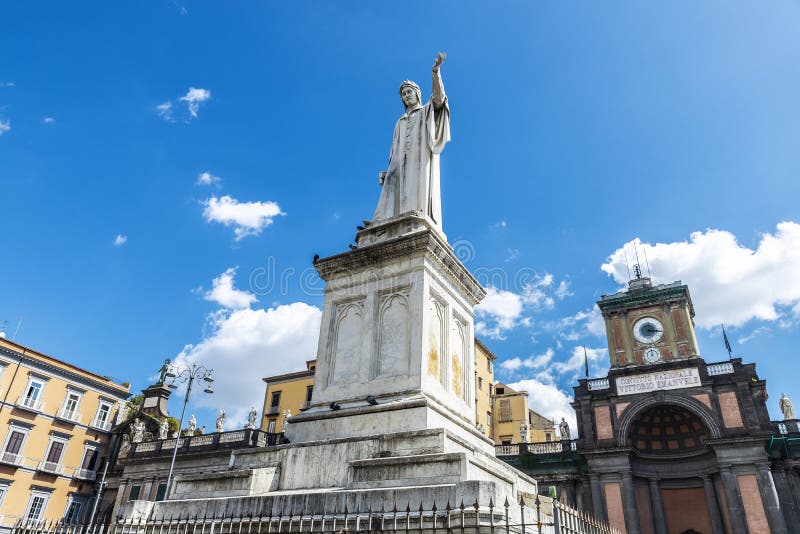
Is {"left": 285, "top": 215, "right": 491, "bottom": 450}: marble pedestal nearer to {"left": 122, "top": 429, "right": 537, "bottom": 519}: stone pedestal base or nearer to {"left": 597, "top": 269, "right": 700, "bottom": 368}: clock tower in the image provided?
{"left": 122, "top": 429, "right": 537, "bottom": 519}: stone pedestal base

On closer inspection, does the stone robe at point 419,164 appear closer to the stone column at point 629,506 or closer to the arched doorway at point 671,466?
the stone column at point 629,506

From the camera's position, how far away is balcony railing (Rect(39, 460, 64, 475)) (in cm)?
3703

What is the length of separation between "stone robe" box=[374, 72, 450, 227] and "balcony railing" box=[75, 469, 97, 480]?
39775mm

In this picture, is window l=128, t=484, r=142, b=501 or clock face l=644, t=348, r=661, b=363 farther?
window l=128, t=484, r=142, b=501

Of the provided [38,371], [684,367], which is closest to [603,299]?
[684,367]

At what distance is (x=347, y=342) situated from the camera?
855cm

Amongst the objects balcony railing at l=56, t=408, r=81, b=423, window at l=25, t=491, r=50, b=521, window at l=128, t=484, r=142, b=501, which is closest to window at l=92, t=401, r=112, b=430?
balcony railing at l=56, t=408, r=81, b=423

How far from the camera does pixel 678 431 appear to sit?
32.4 metres

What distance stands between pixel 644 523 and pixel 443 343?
2765 centimetres

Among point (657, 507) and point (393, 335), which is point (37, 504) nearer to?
point (657, 507)

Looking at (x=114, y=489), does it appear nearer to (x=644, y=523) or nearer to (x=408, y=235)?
(x=644, y=523)

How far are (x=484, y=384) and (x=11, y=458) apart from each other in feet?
113

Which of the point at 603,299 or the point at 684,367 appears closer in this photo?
the point at 684,367

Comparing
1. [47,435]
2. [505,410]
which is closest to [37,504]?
[47,435]
